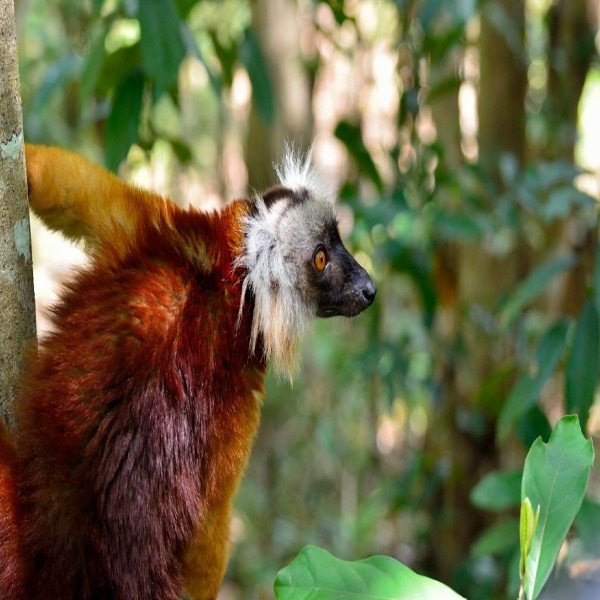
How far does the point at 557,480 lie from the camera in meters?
1.94

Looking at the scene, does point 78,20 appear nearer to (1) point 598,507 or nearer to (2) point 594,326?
(2) point 594,326

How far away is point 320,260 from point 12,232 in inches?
48.7

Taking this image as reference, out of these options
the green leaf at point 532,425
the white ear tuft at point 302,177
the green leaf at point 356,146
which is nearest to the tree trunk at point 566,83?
the green leaf at point 356,146

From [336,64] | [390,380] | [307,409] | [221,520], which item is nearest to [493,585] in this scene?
[390,380]

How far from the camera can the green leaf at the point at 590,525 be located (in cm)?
340

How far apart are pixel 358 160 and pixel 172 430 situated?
271cm

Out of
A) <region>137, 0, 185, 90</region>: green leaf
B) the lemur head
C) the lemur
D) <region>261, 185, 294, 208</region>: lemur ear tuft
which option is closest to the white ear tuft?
the lemur head

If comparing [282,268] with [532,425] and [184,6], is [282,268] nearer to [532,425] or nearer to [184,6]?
[184,6]

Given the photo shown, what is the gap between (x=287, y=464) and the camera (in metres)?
8.32

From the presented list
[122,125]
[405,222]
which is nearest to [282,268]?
[122,125]

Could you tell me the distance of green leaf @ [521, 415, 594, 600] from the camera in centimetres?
189

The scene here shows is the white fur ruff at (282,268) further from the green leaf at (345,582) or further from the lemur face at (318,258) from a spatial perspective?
the green leaf at (345,582)

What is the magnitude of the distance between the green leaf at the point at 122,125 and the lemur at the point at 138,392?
2.67 ft

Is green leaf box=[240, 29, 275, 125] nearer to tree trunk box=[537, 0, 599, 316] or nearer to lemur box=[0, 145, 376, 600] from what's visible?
lemur box=[0, 145, 376, 600]
